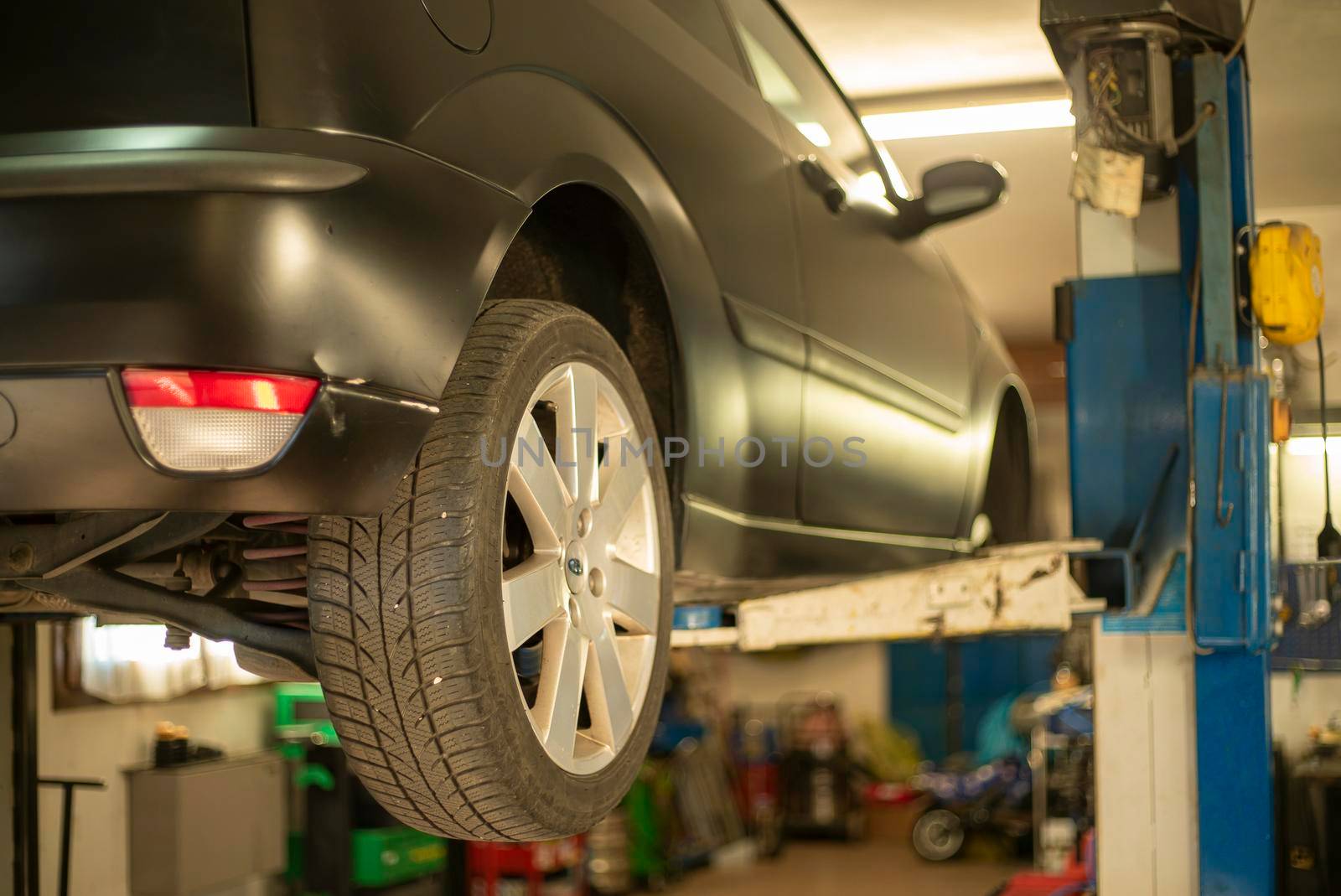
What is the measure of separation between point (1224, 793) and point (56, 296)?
2.48 m

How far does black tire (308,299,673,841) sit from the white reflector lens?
0.22 metres

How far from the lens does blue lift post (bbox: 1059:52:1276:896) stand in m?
2.65

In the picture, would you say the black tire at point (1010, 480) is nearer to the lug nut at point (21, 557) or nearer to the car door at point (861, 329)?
the car door at point (861, 329)

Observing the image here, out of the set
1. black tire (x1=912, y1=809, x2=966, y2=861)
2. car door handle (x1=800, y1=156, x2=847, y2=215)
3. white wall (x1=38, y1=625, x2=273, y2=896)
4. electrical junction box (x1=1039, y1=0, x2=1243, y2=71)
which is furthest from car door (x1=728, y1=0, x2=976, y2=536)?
black tire (x1=912, y1=809, x2=966, y2=861)

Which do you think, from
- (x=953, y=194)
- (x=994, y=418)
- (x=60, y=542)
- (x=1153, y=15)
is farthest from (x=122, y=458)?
(x=994, y=418)

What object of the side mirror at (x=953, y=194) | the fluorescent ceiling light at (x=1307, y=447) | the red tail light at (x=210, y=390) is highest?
the side mirror at (x=953, y=194)

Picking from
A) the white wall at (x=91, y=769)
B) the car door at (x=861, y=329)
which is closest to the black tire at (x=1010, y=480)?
the car door at (x=861, y=329)

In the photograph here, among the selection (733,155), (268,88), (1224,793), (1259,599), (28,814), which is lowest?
(28,814)

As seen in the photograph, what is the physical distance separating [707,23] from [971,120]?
355cm

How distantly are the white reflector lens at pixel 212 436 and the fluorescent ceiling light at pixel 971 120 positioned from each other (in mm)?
4351

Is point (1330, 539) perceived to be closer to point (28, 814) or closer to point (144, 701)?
point (28, 814)

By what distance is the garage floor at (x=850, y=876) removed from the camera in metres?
8.55

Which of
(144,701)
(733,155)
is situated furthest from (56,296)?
(144,701)

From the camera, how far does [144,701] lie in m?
5.98
